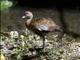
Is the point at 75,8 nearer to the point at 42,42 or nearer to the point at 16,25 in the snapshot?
the point at 16,25

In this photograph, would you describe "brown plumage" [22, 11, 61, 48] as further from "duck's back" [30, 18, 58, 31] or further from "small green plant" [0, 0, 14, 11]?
"small green plant" [0, 0, 14, 11]

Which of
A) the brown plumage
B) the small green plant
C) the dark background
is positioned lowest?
the dark background

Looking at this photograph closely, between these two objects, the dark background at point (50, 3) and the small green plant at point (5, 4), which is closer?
the small green plant at point (5, 4)

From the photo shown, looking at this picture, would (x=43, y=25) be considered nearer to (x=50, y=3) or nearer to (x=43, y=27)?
(x=43, y=27)

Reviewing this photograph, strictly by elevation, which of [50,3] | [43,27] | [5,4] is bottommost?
[50,3]

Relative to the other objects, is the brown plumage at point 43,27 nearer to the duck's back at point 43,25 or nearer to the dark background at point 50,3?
the duck's back at point 43,25

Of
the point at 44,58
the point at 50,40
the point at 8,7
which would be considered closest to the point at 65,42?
the point at 50,40

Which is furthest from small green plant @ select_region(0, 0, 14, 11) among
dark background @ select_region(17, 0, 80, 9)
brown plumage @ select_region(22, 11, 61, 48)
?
brown plumage @ select_region(22, 11, 61, 48)

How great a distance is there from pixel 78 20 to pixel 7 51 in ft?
16.0

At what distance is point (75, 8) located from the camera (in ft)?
41.7

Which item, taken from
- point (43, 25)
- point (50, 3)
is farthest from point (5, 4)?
point (43, 25)

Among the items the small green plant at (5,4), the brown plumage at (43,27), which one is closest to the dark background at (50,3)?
the small green plant at (5,4)

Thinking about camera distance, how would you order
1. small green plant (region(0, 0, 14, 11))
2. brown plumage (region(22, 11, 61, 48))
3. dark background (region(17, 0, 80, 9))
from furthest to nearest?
dark background (region(17, 0, 80, 9)), small green plant (region(0, 0, 14, 11)), brown plumage (region(22, 11, 61, 48))

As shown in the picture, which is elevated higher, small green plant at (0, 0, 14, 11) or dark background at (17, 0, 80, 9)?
small green plant at (0, 0, 14, 11)
